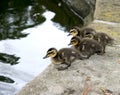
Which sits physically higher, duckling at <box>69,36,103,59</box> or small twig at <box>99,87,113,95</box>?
duckling at <box>69,36,103,59</box>

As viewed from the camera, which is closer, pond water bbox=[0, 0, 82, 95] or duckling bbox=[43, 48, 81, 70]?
duckling bbox=[43, 48, 81, 70]

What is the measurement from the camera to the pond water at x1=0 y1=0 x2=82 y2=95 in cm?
616

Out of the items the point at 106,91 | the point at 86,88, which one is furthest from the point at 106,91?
the point at 86,88

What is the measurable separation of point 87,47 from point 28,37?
3.63 m

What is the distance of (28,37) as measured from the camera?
25.4 feet

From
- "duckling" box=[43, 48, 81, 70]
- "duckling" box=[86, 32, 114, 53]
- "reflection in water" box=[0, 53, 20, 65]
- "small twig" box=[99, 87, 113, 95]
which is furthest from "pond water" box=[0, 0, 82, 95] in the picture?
"small twig" box=[99, 87, 113, 95]

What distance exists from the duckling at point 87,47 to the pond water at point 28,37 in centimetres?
165

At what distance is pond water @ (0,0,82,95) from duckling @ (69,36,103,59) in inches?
64.8

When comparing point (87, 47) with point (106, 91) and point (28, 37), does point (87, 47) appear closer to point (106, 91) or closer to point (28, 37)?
point (106, 91)

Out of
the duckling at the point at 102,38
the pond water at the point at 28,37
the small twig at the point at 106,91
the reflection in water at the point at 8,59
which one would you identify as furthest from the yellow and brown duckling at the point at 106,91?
the reflection in water at the point at 8,59

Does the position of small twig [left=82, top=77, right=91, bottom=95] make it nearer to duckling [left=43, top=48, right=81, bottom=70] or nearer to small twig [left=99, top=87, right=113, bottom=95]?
small twig [left=99, top=87, right=113, bottom=95]

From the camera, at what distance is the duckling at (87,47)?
166 inches

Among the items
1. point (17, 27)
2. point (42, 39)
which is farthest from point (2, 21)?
point (42, 39)

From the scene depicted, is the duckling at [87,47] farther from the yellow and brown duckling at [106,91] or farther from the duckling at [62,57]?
the yellow and brown duckling at [106,91]
